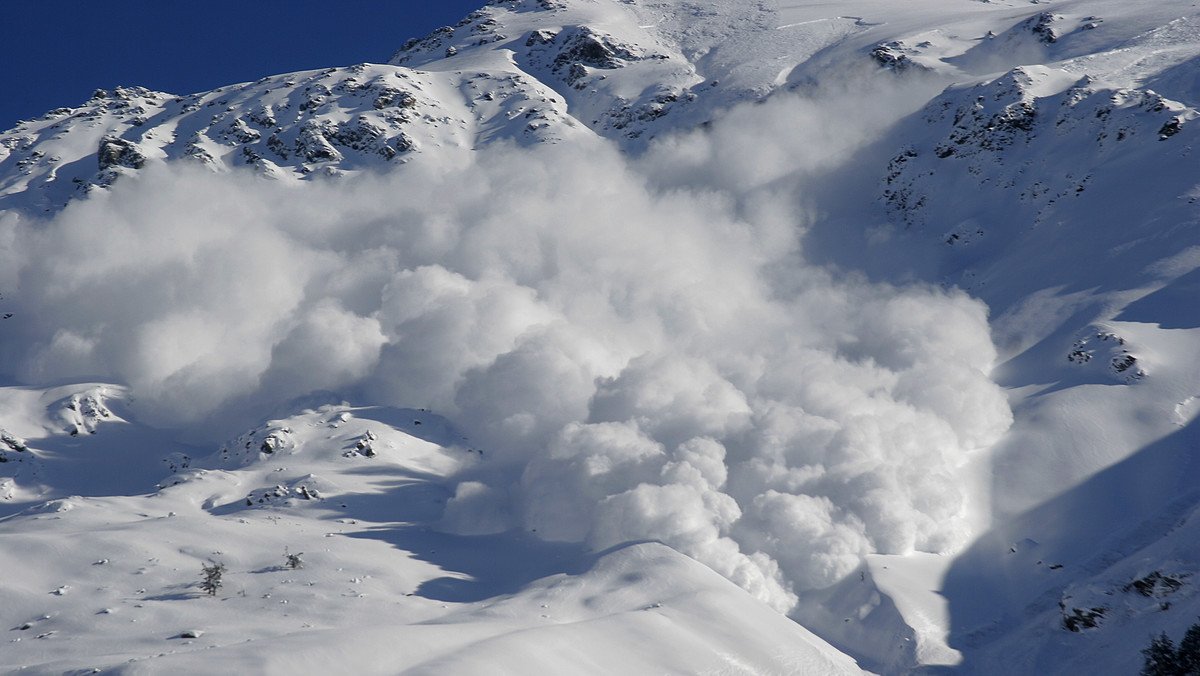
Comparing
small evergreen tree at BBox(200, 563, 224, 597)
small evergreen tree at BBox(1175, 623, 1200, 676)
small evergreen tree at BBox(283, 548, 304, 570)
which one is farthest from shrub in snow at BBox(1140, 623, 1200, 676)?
small evergreen tree at BBox(200, 563, 224, 597)

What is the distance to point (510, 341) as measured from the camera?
232ft

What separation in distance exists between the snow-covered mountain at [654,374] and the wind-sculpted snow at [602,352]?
0.36 metres

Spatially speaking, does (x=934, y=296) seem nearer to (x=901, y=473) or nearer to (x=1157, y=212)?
(x=1157, y=212)

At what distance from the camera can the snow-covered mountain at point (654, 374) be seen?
3447 cm

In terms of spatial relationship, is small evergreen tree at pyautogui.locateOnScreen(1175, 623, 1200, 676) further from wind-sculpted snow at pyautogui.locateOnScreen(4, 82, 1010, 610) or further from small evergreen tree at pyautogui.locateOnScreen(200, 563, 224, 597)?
small evergreen tree at pyautogui.locateOnScreen(200, 563, 224, 597)

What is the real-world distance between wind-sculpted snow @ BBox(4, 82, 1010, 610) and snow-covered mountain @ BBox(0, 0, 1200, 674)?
361 millimetres

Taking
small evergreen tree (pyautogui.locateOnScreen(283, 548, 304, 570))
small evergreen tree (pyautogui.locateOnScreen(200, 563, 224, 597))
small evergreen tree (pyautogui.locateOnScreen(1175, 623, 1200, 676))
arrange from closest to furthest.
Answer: small evergreen tree (pyautogui.locateOnScreen(1175, 623, 1200, 676)) < small evergreen tree (pyautogui.locateOnScreen(200, 563, 224, 597)) < small evergreen tree (pyautogui.locateOnScreen(283, 548, 304, 570))

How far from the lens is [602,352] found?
6775cm

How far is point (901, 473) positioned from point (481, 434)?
106ft

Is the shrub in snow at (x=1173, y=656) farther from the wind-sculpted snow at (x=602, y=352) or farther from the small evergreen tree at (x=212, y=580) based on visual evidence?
the small evergreen tree at (x=212, y=580)

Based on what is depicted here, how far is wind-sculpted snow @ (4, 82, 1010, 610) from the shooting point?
46.6 meters

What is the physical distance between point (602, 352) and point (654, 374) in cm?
1101

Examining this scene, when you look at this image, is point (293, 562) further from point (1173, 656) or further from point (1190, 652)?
point (1190, 652)

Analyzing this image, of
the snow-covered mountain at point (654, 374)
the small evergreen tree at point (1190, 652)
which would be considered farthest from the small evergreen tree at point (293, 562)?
the small evergreen tree at point (1190, 652)
